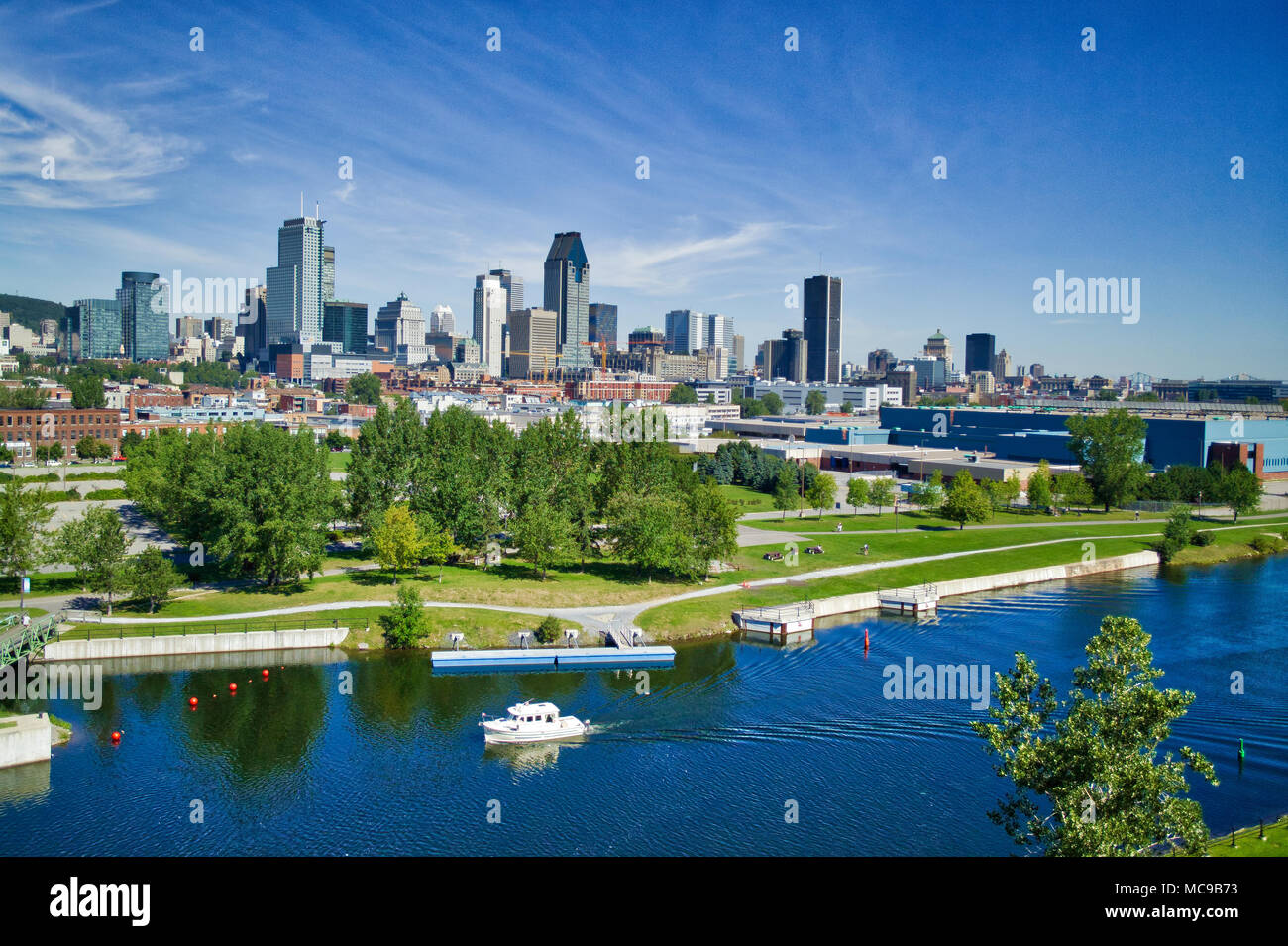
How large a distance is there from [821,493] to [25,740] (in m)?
41.0

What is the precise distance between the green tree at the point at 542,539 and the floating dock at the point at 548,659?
6.92 metres

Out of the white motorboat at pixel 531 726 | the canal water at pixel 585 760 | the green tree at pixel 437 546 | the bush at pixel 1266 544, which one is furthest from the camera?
the bush at pixel 1266 544

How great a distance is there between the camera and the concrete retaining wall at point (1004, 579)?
37500 mm

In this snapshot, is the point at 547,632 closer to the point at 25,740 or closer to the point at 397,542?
the point at 397,542

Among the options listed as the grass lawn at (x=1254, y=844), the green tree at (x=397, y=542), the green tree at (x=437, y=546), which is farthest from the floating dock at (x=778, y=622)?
the grass lawn at (x=1254, y=844)

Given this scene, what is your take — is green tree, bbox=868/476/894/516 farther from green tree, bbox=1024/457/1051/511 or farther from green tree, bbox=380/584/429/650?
green tree, bbox=380/584/429/650

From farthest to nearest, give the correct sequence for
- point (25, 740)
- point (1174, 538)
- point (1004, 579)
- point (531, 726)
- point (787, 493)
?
point (787, 493) → point (1174, 538) → point (1004, 579) → point (531, 726) → point (25, 740)

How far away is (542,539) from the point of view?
121ft

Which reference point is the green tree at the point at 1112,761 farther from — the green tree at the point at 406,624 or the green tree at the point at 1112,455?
the green tree at the point at 1112,455

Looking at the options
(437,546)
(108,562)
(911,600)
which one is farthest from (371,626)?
(911,600)

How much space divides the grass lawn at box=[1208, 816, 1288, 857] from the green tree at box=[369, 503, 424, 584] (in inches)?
1038

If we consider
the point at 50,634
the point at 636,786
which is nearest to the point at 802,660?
the point at 636,786
